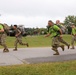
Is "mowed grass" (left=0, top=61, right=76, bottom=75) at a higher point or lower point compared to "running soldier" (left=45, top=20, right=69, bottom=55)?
lower

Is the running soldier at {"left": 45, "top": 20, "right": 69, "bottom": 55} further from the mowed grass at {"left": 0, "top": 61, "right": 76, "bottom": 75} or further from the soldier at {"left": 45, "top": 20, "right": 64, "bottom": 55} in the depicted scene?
the mowed grass at {"left": 0, "top": 61, "right": 76, "bottom": 75}

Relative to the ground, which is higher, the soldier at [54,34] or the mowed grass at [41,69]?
the soldier at [54,34]

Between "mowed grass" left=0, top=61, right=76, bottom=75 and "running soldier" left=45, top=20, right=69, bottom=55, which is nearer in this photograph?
"mowed grass" left=0, top=61, right=76, bottom=75

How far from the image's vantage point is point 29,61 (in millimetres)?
12969

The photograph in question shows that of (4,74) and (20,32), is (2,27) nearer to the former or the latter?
(20,32)

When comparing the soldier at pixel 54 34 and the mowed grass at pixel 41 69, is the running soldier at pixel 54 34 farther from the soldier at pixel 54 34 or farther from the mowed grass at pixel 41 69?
the mowed grass at pixel 41 69

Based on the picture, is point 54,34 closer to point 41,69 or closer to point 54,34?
point 54,34

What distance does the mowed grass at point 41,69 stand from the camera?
1051 centimetres

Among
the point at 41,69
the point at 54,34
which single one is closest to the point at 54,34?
the point at 54,34

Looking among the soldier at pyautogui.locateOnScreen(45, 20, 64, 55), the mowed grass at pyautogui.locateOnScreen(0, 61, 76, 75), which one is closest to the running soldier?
the soldier at pyautogui.locateOnScreen(45, 20, 64, 55)

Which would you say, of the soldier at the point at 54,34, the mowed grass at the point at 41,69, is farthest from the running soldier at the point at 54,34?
the mowed grass at the point at 41,69

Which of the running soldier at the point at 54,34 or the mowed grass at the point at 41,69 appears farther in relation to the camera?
the running soldier at the point at 54,34

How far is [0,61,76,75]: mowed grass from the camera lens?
414 inches

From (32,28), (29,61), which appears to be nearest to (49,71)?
(29,61)
